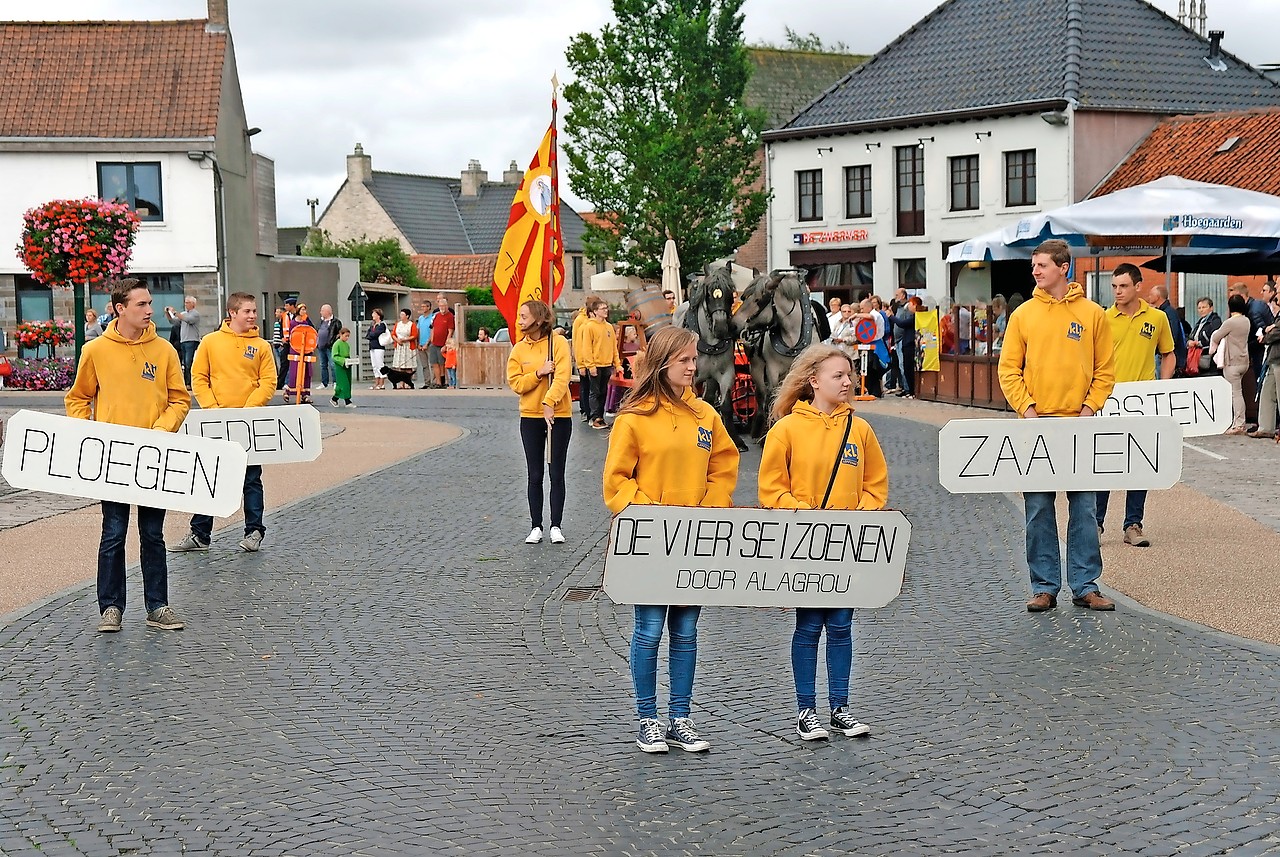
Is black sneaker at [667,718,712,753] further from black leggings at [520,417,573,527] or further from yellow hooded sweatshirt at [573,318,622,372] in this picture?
yellow hooded sweatshirt at [573,318,622,372]

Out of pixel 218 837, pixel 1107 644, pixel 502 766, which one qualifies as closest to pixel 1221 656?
pixel 1107 644

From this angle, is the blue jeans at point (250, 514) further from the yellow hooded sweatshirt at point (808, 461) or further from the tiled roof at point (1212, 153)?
the tiled roof at point (1212, 153)

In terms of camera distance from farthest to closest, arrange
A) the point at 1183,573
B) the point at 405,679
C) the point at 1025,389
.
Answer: the point at 1183,573, the point at 1025,389, the point at 405,679

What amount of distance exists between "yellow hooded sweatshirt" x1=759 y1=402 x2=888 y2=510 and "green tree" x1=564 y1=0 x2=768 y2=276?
142ft

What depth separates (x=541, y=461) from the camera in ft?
37.7

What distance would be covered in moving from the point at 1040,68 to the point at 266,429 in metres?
36.0

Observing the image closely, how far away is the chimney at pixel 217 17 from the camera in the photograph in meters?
44.8

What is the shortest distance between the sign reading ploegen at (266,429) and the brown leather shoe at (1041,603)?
Result: 4856 millimetres

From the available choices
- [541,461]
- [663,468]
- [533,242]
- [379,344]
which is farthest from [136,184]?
[663,468]

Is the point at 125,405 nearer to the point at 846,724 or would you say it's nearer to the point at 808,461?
the point at 808,461

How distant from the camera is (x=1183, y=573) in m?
9.81

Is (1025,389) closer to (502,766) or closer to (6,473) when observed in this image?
(502,766)

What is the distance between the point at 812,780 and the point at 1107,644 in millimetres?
2720

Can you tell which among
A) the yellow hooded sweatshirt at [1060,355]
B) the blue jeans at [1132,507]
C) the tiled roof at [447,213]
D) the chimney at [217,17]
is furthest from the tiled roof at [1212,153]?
the tiled roof at [447,213]
